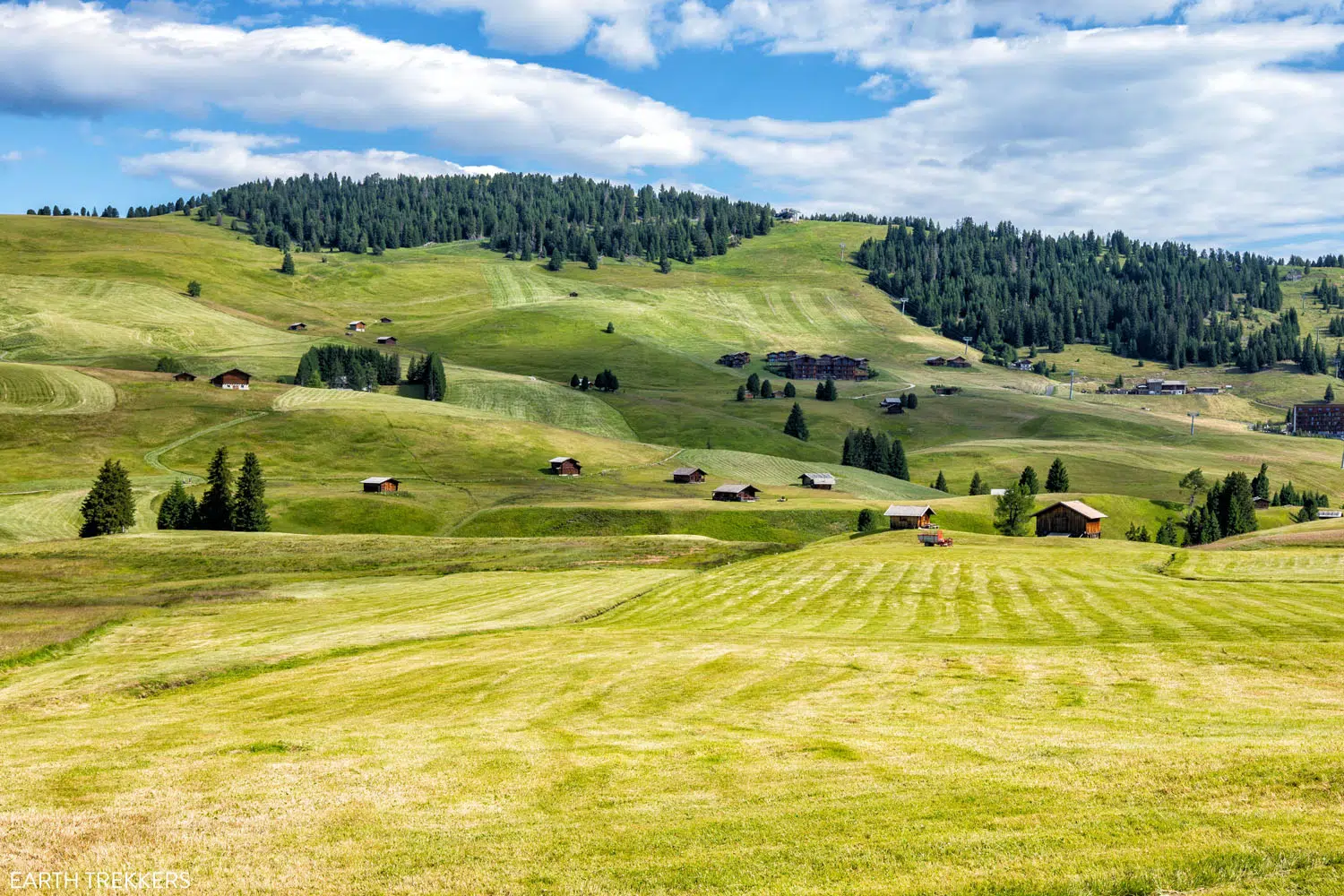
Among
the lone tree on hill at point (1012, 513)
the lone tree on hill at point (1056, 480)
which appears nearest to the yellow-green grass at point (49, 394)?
the lone tree on hill at point (1012, 513)

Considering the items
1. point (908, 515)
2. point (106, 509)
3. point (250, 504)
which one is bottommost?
point (908, 515)

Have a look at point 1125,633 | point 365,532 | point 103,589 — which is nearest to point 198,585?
point 103,589

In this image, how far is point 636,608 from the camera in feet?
231

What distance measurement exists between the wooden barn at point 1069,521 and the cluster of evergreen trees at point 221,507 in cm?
10733

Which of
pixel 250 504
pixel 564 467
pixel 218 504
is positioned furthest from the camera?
pixel 564 467

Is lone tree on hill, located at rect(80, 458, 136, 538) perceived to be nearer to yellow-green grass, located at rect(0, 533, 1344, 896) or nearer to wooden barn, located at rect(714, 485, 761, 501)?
yellow-green grass, located at rect(0, 533, 1344, 896)

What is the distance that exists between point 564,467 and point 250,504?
6010cm

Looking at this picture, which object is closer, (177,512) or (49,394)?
(177,512)

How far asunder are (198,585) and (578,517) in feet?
200

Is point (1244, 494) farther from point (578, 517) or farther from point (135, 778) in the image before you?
point (135, 778)

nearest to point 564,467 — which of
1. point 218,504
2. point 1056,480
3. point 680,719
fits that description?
point 218,504

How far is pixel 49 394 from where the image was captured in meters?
186

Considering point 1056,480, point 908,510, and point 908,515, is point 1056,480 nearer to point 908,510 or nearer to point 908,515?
point 908,510

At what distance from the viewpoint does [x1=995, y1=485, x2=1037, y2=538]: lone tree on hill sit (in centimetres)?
14525
